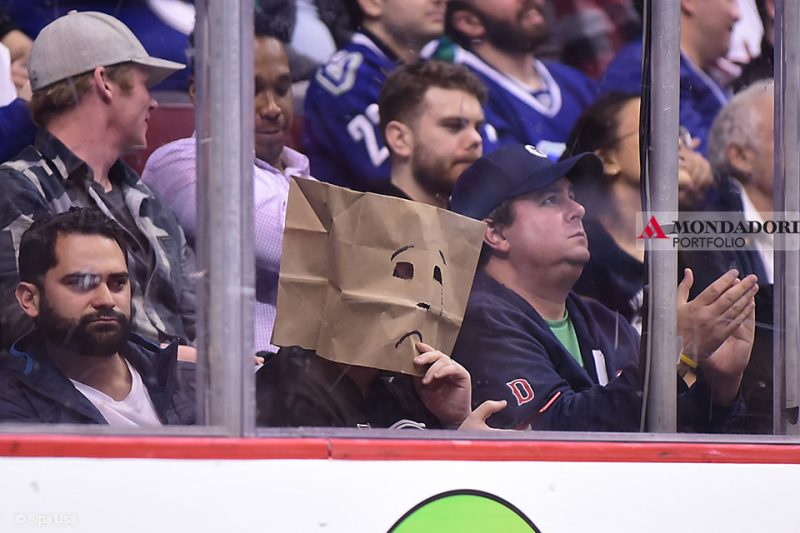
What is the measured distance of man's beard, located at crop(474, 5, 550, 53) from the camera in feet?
9.89

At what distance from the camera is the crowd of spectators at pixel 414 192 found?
8.77 feet

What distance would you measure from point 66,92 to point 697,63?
1629mm

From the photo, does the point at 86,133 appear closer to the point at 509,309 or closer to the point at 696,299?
the point at 509,309

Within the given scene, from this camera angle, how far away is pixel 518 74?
10.0ft

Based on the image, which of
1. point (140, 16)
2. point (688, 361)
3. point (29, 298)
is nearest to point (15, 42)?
point (140, 16)

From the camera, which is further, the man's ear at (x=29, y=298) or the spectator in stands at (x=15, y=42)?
the spectator in stands at (x=15, y=42)

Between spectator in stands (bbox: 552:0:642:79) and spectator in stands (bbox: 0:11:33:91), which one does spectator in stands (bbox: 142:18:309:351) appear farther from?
spectator in stands (bbox: 552:0:642:79)

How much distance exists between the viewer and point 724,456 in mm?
2803

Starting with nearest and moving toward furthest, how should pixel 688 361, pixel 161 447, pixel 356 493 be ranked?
pixel 161 447, pixel 356 493, pixel 688 361

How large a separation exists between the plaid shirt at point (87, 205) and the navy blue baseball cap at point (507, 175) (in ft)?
2.27

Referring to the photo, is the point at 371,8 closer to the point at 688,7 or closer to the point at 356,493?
the point at 688,7

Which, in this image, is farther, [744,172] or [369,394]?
[744,172]

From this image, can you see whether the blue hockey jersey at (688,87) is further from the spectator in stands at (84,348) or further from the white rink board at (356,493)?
the spectator in stands at (84,348)

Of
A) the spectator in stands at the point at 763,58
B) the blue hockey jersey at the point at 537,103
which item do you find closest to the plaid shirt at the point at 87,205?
the blue hockey jersey at the point at 537,103
